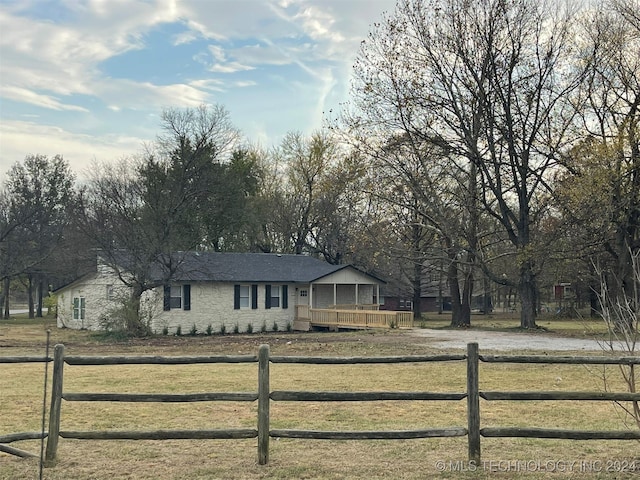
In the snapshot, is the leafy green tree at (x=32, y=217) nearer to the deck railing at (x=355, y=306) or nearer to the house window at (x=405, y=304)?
the deck railing at (x=355, y=306)

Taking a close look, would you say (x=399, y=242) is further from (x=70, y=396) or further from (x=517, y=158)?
(x=70, y=396)

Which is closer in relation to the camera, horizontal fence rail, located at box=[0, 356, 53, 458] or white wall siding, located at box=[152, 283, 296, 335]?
horizontal fence rail, located at box=[0, 356, 53, 458]

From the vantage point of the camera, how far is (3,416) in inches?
408

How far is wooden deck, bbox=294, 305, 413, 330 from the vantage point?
35156 millimetres

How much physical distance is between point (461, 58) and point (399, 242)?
1396 centimetres

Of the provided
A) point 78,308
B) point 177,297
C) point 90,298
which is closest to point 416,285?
point 177,297

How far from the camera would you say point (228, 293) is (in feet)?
124

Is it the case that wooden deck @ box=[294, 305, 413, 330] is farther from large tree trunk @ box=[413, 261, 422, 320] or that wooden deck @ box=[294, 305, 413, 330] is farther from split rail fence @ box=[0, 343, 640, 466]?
split rail fence @ box=[0, 343, 640, 466]

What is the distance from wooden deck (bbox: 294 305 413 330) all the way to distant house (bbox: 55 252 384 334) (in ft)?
2.15

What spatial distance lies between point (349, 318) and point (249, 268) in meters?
7.07

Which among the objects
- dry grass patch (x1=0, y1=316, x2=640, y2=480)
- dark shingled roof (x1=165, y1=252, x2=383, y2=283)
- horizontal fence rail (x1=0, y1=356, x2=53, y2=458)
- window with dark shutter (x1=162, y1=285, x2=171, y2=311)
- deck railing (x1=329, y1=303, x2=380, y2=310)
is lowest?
dry grass patch (x1=0, y1=316, x2=640, y2=480)

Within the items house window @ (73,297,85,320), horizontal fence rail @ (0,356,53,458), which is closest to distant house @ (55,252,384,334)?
house window @ (73,297,85,320)

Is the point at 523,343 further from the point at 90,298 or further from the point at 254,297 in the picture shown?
the point at 90,298

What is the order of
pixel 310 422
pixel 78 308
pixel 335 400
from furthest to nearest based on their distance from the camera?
pixel 78 308 → pixel 310 422 → pixel 335 400
